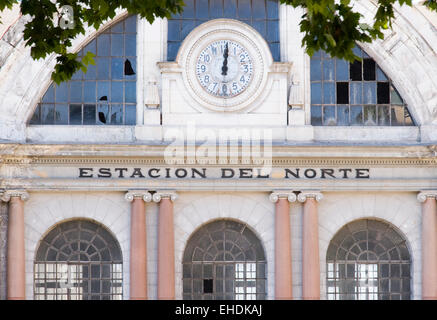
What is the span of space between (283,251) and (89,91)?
7.22m

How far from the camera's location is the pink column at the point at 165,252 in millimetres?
32250

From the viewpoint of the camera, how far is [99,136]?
33.2 m

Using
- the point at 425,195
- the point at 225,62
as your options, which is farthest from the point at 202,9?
the point at 425,195

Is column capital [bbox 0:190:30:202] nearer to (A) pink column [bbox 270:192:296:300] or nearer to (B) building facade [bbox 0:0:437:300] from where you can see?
(B) building facade [bbox 0:0:437:300]

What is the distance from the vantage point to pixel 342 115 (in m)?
33.6

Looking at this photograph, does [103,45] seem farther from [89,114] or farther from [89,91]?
[89,114]

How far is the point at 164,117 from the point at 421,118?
737 cm

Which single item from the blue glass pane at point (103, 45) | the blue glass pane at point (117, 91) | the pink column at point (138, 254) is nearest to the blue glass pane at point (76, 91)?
the blue glass pane at point (117, 91)

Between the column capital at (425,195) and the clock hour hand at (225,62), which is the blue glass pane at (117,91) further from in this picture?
the column capital at (425,195)

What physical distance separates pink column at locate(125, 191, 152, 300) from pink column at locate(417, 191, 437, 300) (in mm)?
7835

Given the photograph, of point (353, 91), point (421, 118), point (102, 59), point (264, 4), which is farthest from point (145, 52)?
point (421, 118)

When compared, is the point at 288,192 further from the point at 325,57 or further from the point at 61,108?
the point at 61,108

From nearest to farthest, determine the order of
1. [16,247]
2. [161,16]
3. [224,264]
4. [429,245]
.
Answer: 1. [161,16]
2. [16,247]
3. [429,245]
4. [224,264]

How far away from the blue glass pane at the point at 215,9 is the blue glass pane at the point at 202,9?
0.12 meters
